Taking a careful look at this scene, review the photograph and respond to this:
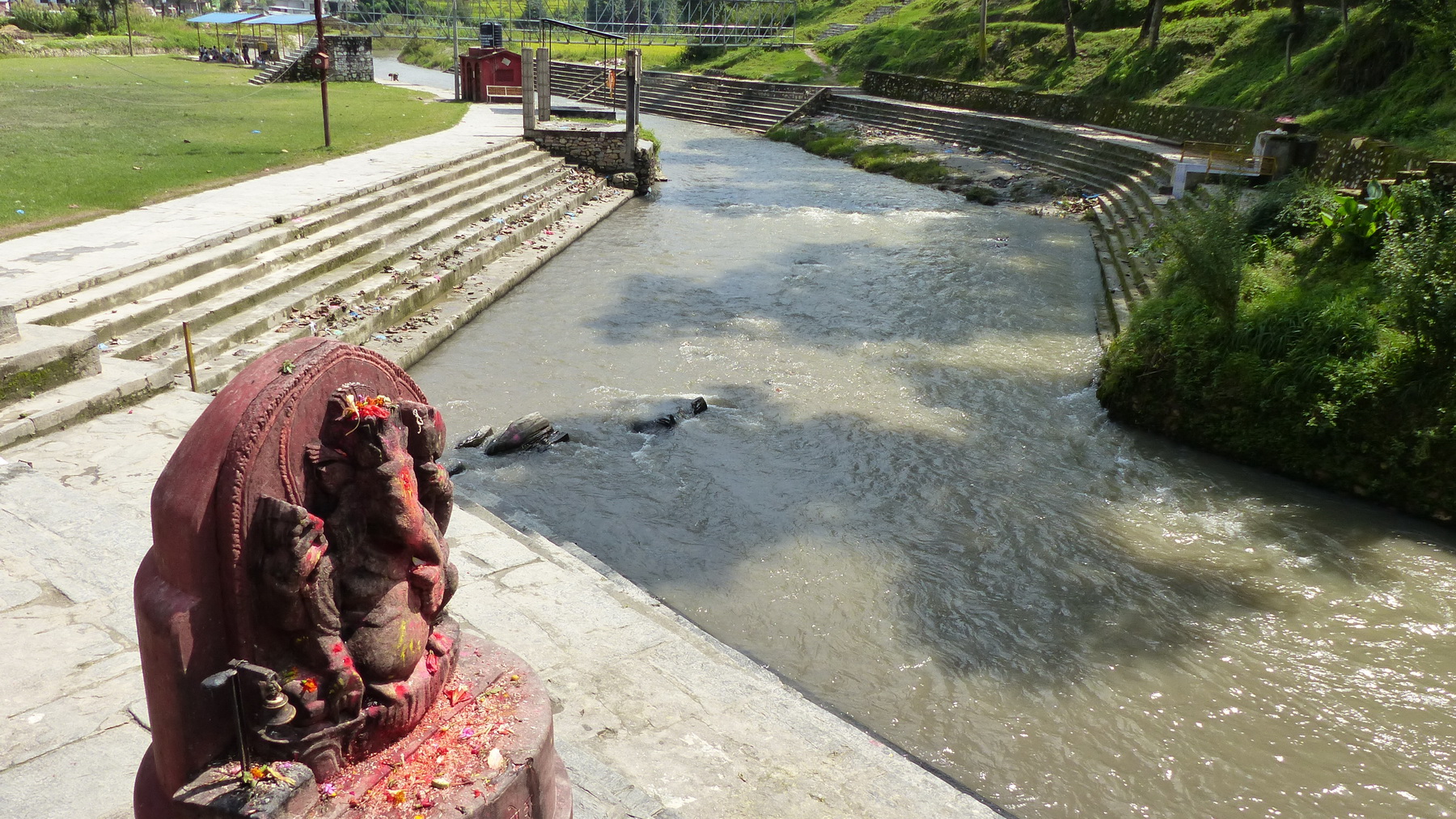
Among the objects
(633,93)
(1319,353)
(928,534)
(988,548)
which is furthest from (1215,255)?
(633,93)

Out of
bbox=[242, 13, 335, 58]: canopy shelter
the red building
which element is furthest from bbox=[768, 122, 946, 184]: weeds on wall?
bbox=[242, 13, 335, 58]: canopy shelter

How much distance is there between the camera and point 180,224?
10.6 meters

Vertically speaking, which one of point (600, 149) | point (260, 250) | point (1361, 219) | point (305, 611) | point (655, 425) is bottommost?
point (655, 425)

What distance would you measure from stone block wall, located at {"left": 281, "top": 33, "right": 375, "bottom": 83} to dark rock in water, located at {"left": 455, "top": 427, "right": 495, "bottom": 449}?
28.2 m

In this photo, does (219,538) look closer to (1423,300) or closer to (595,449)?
(595,449)

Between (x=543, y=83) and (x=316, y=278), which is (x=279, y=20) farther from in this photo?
(x=316, y=278)

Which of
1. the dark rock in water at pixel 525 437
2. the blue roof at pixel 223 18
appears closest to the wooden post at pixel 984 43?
the blue roof at pixel 223 18

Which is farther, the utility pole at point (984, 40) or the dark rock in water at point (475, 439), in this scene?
the utility pole at point (984, 40)

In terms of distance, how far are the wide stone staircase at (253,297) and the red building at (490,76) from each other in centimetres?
1397

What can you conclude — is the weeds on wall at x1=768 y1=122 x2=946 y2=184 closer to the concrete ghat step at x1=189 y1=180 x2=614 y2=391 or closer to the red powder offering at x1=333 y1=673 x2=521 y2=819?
the concrete ghat step at x1=189 y1=180 x2=614 y2=391

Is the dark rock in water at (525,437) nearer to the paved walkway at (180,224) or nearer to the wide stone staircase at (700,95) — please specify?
the paved walkway at (180,224)

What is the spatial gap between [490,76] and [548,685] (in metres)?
27.8

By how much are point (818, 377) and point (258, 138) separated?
1228 centimetres

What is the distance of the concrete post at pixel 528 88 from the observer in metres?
19.6
